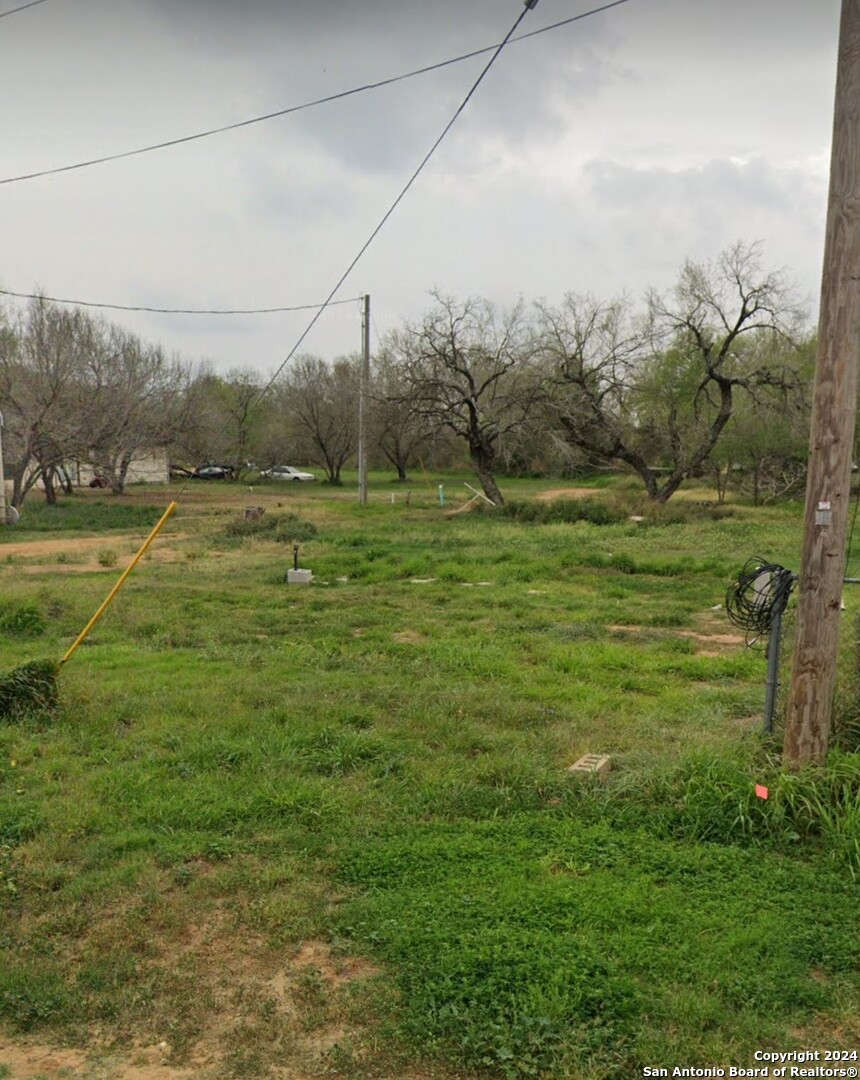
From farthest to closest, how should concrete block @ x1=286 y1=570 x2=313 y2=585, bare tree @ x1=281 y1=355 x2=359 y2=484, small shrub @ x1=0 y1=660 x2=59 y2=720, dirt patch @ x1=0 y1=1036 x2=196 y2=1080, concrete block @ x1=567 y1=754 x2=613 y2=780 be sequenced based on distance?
bare tree @ x1=281 y1=355 x2=359 y2=484
concrete block @ x1=286 y1=570 x2=313 y2=585
small shrub @ x1=0 y1=660 x2=59 y2=720
concrete block @ x1=567 y1=754 x2=613 y2=780
dirt patch @ x1=0 y1=1036 x2=196 y2=1080

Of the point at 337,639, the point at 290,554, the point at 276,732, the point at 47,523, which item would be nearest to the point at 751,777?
the point at 276,732

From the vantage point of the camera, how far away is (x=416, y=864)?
3.82 meters

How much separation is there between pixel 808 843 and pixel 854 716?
889 millimetres

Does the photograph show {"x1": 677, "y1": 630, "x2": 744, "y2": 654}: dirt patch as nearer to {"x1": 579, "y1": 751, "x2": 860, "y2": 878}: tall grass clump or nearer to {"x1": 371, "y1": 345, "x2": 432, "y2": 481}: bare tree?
{"x1": 579, "y1": 751, "x2": 860, "y2": 878}: tall grass clump

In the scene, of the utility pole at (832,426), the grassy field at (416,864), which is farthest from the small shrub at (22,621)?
the utility pole at (832,426)

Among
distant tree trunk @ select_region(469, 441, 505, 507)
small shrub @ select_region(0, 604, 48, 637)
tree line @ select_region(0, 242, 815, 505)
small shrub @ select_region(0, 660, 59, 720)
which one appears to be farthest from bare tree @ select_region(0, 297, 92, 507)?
small shrub @ select_region(0, 660, 59, 720)

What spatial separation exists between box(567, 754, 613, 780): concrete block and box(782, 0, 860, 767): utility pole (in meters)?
0.98

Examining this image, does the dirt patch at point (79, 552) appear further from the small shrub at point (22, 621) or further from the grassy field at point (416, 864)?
the grassy field at point (416, 864)

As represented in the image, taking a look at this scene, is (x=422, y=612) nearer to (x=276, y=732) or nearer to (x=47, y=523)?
(x=276, y=732)

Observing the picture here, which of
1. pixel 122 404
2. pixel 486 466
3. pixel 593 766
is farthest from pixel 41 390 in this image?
pixel 593 766

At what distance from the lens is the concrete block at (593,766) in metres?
4.76

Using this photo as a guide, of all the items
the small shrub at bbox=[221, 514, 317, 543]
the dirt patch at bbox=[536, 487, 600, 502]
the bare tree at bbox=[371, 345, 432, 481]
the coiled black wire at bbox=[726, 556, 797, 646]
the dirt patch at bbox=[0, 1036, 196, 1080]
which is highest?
the bare tree at bbox=[371, 345, 432, 481]

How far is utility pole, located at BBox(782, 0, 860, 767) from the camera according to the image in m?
4.18

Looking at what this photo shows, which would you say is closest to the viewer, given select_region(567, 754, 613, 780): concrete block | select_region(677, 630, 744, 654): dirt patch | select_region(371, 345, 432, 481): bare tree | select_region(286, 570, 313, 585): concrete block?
select_region(567, 754, 613, 780): concrete block
